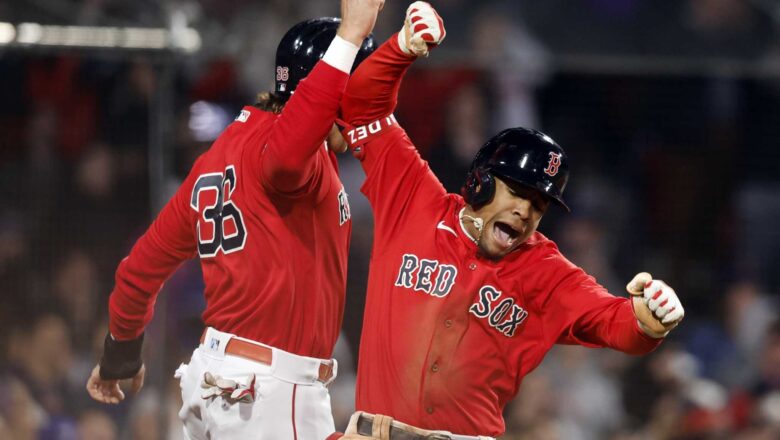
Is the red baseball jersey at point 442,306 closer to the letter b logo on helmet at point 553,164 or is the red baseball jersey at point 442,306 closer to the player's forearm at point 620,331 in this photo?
the player's forearm at point 620,331

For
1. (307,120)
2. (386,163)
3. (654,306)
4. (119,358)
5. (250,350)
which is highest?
(307,120)

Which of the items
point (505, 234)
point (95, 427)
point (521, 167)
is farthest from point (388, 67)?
point (95, 427)

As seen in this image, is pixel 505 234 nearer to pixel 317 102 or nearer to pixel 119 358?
pixel 317 102

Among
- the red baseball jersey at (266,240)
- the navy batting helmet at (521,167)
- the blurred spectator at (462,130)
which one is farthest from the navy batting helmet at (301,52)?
the blurred spectator at (462,130)

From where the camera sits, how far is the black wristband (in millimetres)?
3736

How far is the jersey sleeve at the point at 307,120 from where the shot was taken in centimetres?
290

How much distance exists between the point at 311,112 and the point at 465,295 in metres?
0.64

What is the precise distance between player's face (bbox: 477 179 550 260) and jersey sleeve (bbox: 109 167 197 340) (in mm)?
877

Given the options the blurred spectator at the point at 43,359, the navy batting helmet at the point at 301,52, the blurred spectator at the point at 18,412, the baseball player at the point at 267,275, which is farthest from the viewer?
the blurred spectator at the point at 43,359

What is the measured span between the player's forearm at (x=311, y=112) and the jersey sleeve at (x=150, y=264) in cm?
55

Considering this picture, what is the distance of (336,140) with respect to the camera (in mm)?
3406

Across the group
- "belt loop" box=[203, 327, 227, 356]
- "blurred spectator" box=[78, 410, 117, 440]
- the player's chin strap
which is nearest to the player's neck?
the player's chin strap

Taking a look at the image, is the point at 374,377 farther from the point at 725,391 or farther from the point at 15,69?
the point at 725,391

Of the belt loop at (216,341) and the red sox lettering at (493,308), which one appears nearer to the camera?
the red sox lettering at (493,308)
